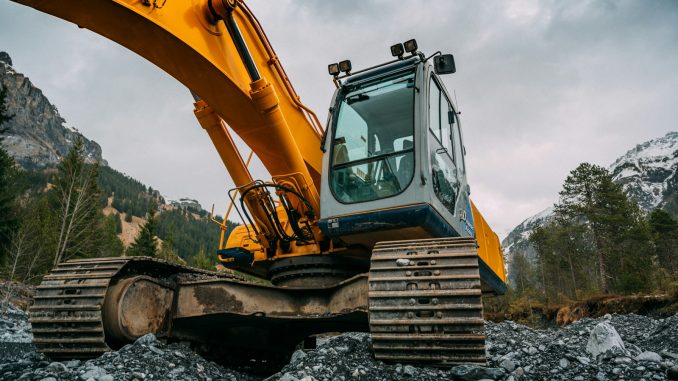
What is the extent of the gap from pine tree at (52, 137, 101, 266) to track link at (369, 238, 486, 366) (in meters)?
20.8

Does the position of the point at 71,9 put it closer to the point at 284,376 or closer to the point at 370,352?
the point at 284,376

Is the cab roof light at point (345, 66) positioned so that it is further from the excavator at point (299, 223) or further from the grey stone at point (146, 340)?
the grey stone at point (146, 340)

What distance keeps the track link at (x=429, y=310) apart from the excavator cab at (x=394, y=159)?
95cm

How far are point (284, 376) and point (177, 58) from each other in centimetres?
264

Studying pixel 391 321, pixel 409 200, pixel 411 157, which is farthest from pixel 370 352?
pixel 411 157

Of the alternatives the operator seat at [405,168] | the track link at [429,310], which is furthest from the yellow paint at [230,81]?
the track link at [429,310]

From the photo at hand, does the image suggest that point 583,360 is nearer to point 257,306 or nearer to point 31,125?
point 257,306

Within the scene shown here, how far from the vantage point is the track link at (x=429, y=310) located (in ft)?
9.70

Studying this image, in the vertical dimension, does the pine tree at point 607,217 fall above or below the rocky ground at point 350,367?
above

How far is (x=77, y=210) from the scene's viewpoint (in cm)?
2159

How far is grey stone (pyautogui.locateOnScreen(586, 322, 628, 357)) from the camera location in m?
4.21

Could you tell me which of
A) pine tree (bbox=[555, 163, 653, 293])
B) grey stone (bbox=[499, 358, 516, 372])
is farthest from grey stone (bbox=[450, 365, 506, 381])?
pine tree (bbox=[555, 163, 653, 293])

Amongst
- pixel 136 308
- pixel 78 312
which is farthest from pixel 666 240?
pixel 78 312

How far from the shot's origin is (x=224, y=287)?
437 cm
